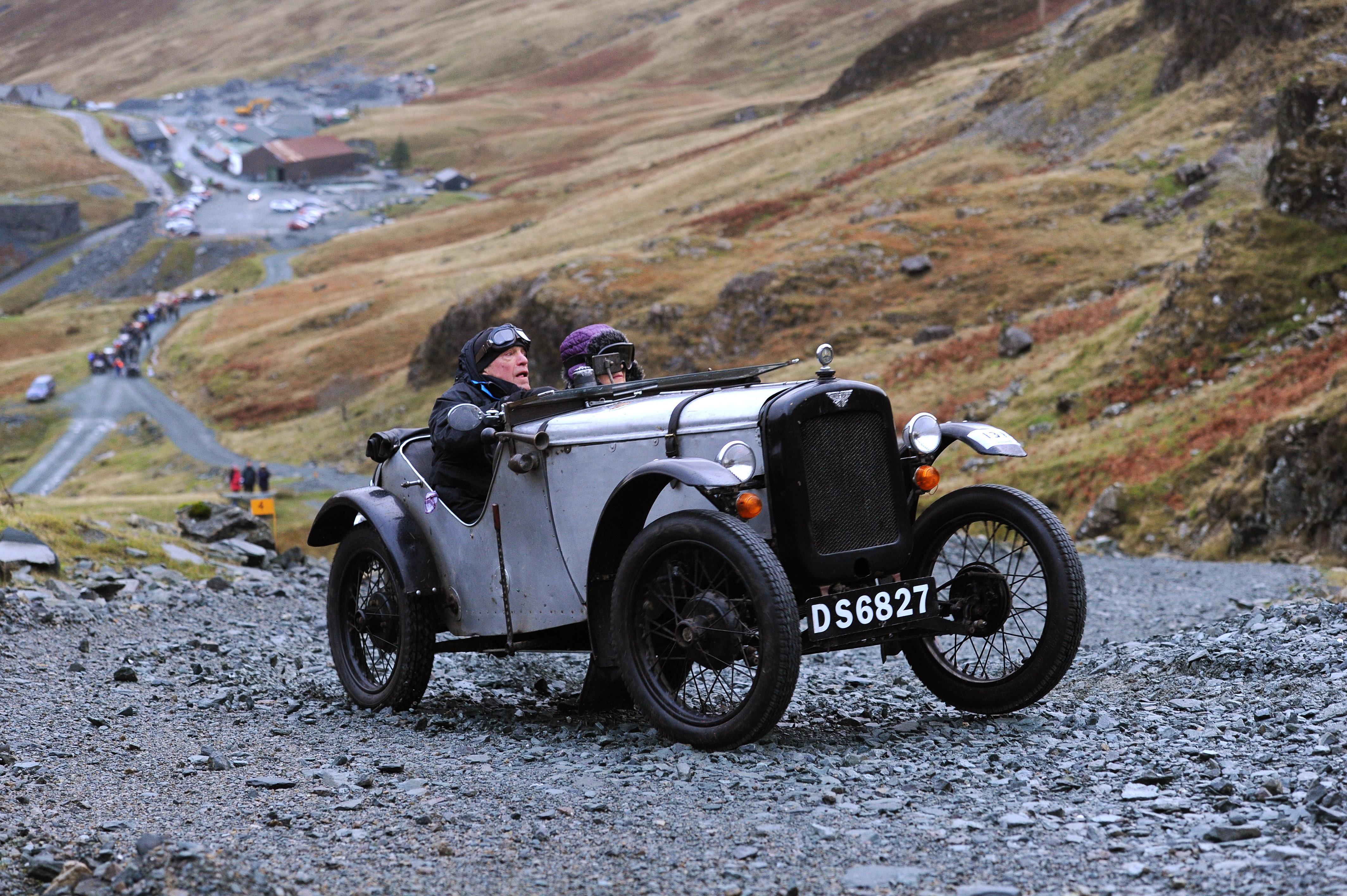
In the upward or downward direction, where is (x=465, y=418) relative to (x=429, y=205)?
downward

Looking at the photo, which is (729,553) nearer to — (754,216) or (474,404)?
(474,404)

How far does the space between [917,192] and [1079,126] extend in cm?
1310

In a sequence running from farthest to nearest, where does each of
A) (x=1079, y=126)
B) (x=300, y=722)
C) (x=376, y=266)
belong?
1. (x=376, y=266)
2. (x=1079, y=126)
3. (x=300, y=722)

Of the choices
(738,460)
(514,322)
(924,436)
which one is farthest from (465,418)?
(514,322)

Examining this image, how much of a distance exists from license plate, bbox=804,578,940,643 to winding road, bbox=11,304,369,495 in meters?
40.0

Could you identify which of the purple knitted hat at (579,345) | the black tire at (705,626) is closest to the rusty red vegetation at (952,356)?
the purple knitted hat at (579,345)

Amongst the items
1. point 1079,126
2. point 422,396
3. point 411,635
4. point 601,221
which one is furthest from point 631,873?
point 601,221

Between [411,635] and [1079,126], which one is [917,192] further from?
[411,635]

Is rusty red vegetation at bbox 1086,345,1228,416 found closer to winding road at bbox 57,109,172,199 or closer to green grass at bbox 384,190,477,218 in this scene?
green grass at bbox 384,190,477,218

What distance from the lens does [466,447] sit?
743 cm

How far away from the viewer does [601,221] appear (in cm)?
8906

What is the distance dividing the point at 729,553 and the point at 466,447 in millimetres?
2390

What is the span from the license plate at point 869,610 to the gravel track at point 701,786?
62cm

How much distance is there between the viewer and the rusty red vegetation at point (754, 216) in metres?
61.5
